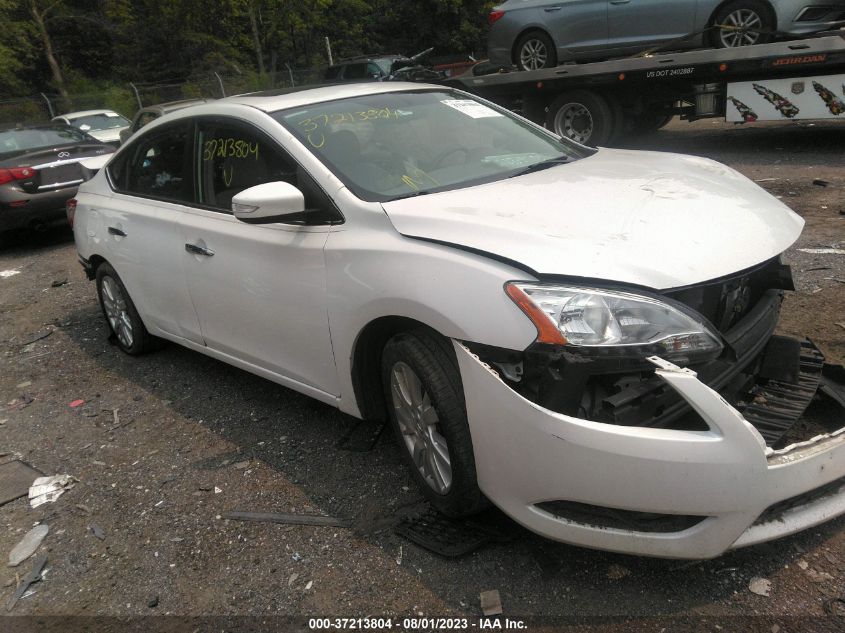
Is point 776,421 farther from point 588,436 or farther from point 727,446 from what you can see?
point 588,436

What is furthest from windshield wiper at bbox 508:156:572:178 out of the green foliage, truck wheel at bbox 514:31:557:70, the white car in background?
the green foliage

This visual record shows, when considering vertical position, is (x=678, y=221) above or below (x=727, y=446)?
above

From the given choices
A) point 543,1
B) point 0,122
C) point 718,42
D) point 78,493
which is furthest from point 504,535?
point 0,122

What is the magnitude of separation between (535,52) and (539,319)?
969 cm

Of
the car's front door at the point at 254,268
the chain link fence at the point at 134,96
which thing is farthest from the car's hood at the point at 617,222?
the chain link fence at the point at 134,96

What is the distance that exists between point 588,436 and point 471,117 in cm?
226

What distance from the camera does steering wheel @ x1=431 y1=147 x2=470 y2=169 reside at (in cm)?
338

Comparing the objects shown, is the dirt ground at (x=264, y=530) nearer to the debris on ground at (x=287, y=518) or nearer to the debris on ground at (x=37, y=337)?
the debris on ground at (x=287, y=518)

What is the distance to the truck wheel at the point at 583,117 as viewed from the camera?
1012 centimetres

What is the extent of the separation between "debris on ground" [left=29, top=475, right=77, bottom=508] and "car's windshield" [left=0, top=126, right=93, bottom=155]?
7.92 m

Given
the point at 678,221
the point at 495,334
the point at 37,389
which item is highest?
the point at 678,221

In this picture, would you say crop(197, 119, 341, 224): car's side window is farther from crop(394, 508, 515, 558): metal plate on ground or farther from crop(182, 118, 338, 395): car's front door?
crop(394, 508, 515, 558): metal plate on ground

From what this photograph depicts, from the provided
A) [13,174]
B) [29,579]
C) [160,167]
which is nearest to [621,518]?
[29,579]

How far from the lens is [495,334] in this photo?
232cm
